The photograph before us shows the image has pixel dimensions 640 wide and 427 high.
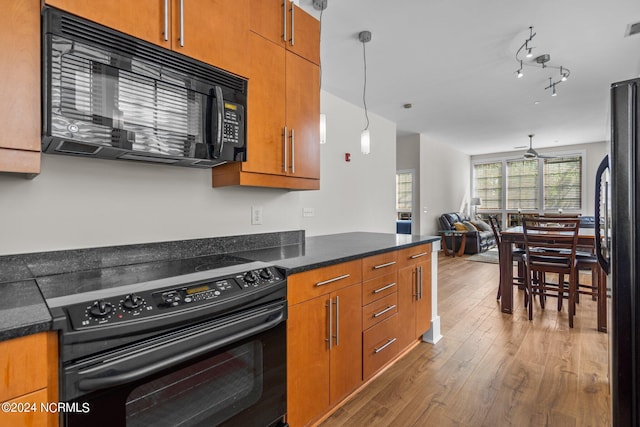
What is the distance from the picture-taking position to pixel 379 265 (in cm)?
202

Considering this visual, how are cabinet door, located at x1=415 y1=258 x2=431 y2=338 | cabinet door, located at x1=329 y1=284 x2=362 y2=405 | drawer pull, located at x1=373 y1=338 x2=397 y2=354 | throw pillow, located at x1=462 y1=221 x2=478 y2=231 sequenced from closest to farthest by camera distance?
cabinet door, located at x1=329 y1=284 x2=362 y2=405, drawer pull, located at x1=373 y1=338 x2=397 y2=354, cabinet door, located at x1=415 y1=258 x2=431 y2=338, throw pillow, located at x1=462 y1=221 x2=478 y2=231

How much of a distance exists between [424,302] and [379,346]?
0.69 meters

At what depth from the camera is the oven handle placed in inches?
35.2

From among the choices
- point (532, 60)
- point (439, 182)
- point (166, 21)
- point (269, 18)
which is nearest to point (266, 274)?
point (166, 21)

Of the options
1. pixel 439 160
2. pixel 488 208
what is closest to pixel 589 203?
pixel 488 208

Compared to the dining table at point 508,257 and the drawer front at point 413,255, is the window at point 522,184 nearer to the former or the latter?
the dining table at point 508,257

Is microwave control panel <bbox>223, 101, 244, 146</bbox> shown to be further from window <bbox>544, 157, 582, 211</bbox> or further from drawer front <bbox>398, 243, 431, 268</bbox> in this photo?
window <bbox>544, 157, 582, 211</bbox>

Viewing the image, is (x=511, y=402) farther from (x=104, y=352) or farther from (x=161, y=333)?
(x=104, y=352)

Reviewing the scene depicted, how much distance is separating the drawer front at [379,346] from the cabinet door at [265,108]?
3.86ft

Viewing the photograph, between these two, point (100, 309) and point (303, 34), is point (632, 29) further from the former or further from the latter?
point (100, 309)

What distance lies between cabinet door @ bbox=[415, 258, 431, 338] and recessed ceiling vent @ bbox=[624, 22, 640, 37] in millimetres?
2645

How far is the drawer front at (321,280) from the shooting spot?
150 cm

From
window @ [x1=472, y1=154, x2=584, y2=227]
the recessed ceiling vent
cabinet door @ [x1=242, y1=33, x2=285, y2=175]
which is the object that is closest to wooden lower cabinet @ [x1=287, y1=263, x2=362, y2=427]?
cabinet door @ [x1=242, y1=33, x2=285, y2=175]

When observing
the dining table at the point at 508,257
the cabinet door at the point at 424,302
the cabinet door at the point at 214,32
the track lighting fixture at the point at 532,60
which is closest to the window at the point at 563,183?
the track lighting fixture at the point at 532,60
